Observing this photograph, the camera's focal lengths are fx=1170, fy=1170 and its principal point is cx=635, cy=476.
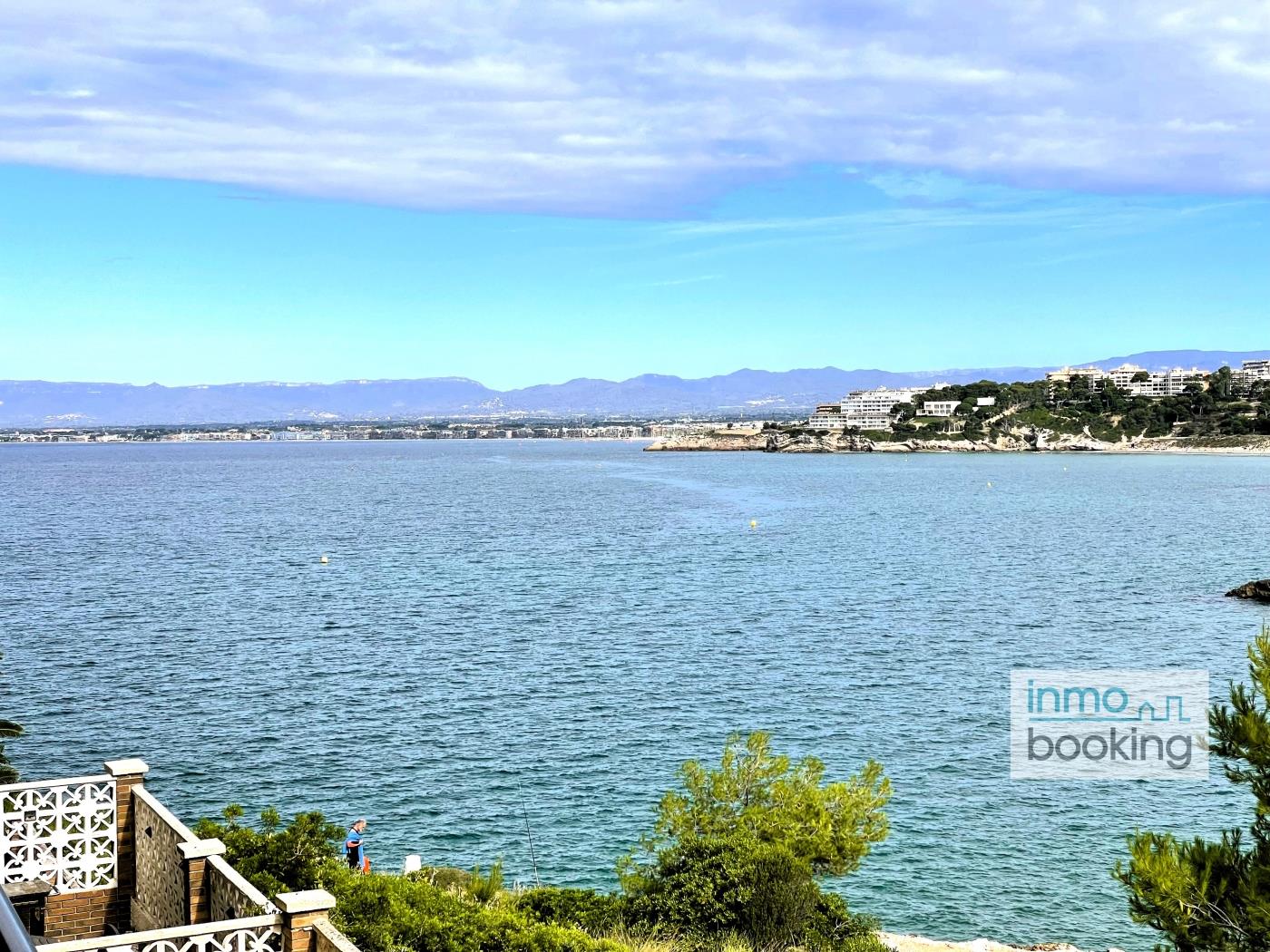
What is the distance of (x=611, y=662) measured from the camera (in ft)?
120

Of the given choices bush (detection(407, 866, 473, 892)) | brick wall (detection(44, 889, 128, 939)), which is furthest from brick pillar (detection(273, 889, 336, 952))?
bush (detection(407, 866, 473, 892))

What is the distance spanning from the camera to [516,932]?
437 inches

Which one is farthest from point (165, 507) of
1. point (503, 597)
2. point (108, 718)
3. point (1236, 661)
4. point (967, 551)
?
point (1236, 661)

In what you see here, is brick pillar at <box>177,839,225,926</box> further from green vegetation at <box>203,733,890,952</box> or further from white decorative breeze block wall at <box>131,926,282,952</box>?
green vegetation at <box>203,733,890,952</box>

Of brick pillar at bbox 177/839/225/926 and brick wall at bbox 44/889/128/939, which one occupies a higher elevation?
brick pillar at bbox 177/839/225/926

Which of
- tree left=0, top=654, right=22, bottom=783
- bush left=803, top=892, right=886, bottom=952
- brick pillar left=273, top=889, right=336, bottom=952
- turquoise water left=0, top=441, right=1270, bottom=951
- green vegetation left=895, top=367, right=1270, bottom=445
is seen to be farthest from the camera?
green vegetation left=895, top=367, right=1270, bottom=445

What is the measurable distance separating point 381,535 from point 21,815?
66267mm

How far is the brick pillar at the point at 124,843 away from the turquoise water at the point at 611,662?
9.54 metres

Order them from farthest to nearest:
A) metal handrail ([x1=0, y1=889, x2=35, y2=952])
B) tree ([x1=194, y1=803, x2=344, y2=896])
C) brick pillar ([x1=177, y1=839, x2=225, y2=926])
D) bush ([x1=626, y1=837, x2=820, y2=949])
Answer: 1. bush ([x1=626, y1=837, x2=820, y2=949])
2. tree ([x1=194, y1=803, x2=344, y2=896])
3. brick pillar ([x1=177, y1=839, x2=225, y2=926])
4. metal handrail ([x1=0, y1=889, x2=35, y2=952])

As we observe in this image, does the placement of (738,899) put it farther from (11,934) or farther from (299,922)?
(11,934)

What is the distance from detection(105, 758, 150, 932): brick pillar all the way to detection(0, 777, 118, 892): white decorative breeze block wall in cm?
6

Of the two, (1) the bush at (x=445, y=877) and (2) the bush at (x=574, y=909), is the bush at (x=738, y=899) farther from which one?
(1) the bush at (x=445, y=877)

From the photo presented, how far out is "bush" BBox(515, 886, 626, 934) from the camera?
47.0 ft

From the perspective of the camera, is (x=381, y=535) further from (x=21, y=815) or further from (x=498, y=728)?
(x=21, y=815)
